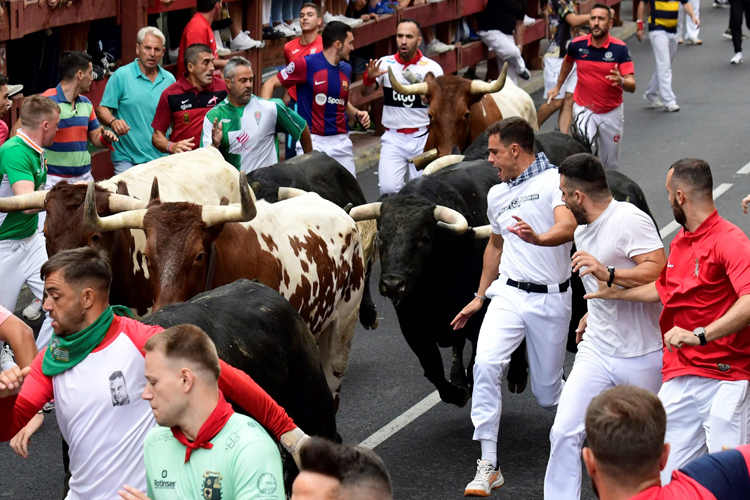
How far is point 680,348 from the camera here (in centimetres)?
545

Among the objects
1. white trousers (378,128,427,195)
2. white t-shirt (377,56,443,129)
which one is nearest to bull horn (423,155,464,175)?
white trousers (378,128,427,195)

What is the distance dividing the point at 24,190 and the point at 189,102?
9.60 ft

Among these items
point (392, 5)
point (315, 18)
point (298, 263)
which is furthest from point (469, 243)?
point (392, 5)

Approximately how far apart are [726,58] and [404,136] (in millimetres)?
14121

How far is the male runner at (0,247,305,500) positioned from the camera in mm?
4488

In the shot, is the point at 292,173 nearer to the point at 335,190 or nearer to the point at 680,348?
the point at 335,190

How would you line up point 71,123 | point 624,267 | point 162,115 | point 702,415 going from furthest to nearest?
1. point 162,115
2. point 71,123
3. point 624,267
4. point 702,415

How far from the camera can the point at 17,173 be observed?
Result: 26.3 feet

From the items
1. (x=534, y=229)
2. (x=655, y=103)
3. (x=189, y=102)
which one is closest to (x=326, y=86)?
(x=189, y=102)

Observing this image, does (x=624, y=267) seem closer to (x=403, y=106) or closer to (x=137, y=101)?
(x=137, y=101)

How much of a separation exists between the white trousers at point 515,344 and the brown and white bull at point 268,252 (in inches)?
57.3

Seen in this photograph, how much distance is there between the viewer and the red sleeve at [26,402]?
4.52 meters

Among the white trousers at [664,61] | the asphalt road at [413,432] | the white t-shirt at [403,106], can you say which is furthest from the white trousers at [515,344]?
the white trousers at [664,61]

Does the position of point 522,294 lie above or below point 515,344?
above
